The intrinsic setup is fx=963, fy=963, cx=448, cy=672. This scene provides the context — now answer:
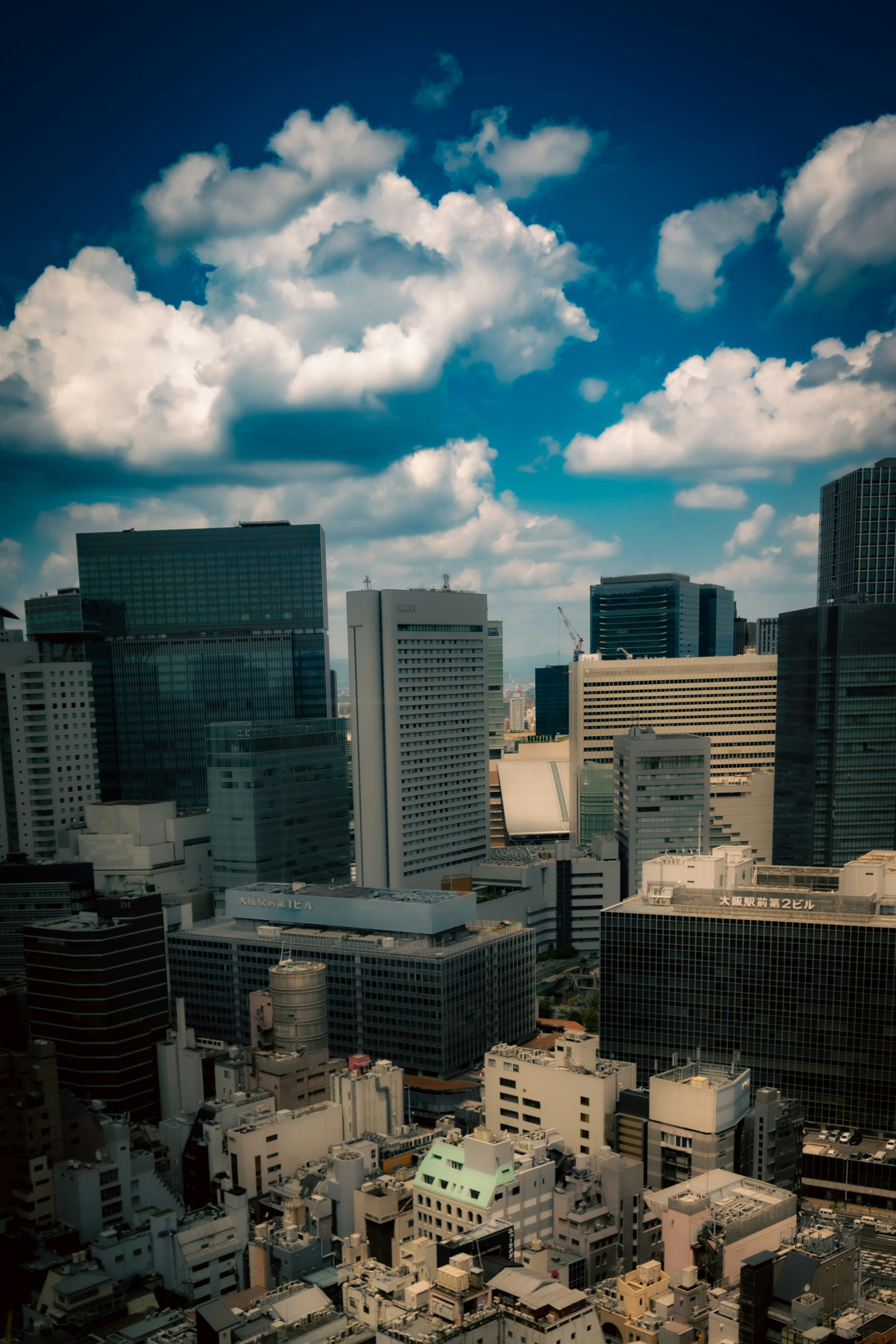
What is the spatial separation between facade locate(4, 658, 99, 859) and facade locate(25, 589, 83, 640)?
63.7 feet

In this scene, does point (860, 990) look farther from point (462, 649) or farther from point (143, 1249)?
point (462, 649)

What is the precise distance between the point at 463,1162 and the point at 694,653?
11671 cm

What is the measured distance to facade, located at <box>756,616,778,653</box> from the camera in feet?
549

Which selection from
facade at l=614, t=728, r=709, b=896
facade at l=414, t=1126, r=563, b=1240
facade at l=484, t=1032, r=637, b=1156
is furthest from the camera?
facade at l=614, t=728, r=709, b=896

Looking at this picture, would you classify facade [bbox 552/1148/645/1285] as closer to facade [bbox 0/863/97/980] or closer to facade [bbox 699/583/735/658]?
facade [bbox 0/863/97/980]

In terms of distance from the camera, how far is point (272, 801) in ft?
246

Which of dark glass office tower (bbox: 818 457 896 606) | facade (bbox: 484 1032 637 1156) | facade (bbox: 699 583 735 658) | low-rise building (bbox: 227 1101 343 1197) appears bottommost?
low-rise building (bbox: 227 1101 343 1197)

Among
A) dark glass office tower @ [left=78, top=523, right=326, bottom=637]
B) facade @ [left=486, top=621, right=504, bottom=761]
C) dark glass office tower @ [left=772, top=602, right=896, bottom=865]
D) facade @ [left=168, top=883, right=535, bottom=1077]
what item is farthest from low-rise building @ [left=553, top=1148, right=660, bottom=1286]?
facade @ [left=486, top=621, right=504, bottom=761]

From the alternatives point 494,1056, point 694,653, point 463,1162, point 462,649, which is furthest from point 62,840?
point 694,653

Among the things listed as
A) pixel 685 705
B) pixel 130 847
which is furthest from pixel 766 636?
pixel 130 847

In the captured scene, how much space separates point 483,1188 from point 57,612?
78765 millimetres

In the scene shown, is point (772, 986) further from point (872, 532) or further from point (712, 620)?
point (712, 620)

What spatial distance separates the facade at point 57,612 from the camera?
9419 centimetres

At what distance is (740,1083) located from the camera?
120ft
